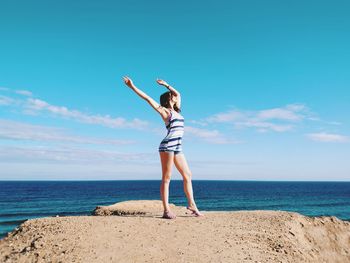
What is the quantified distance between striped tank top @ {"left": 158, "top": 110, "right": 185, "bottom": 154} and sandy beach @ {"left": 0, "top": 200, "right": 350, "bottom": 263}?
206cm

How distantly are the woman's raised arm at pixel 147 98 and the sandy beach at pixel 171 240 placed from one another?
3007 millimetres

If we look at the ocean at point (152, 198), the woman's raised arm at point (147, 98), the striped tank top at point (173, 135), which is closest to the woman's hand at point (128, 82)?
the woman's raised arm at point (147, 98)

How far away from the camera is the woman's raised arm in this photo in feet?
26.6

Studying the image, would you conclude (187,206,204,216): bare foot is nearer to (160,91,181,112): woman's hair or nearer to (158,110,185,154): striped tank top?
(158,110,185,154): striped tank top

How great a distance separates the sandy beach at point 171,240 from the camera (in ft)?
23.4

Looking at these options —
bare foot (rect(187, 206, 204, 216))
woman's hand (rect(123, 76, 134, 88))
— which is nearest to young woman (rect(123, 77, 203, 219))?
woman's hand (rect(123, 76, 134, 88))

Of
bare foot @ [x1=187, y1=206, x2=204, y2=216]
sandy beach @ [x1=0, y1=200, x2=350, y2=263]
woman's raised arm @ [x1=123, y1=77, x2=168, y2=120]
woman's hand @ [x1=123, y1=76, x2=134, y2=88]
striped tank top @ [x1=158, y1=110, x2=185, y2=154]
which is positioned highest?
woman's hand @ [x1=123, y1=76, x2=134, y2=88]

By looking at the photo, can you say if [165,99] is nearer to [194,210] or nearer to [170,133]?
[170,133]

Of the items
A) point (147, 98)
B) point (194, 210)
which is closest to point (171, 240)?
point (194, 210)

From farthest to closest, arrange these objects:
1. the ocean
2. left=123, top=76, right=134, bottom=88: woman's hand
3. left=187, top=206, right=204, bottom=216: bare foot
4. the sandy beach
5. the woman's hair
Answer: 1. the ocean
2. left=187, top=206, right=204, bottom=216: bare foot
3. the woman's hair
4. left=123, top=76, right=134, bottom=88: woman's hand
5. the sandy beach

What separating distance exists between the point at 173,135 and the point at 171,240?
8.79 ft

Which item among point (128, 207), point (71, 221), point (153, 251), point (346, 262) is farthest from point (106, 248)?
point (346, 262)

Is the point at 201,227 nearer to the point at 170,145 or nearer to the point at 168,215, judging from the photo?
the point at 168,215

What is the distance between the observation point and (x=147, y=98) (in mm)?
8258
